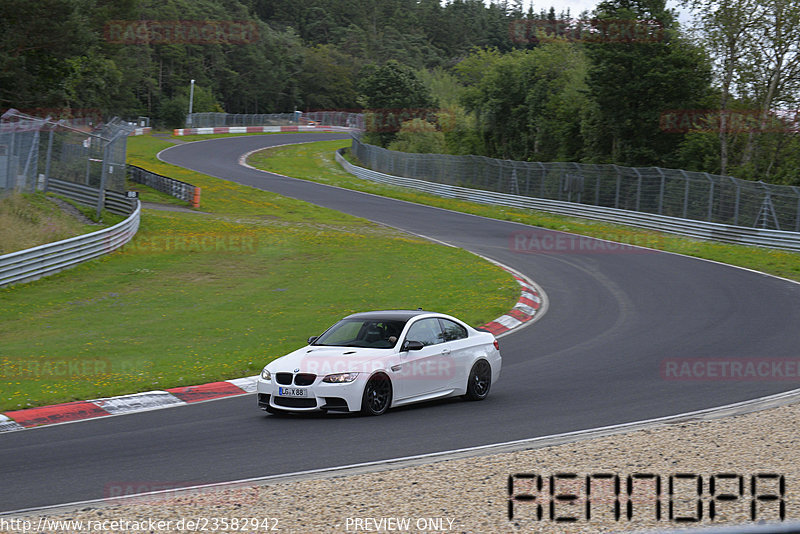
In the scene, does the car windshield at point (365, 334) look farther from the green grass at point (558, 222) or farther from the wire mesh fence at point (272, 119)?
the wire mesh fence at point (272, 119)

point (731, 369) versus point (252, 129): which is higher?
point (252, 129)

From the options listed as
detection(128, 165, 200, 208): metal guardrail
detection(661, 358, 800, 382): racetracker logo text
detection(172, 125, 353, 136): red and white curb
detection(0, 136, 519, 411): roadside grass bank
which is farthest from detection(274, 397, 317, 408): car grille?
detection(172, 125, 353, 136): red and white curb

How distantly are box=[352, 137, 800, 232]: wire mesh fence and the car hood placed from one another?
81.1 feet

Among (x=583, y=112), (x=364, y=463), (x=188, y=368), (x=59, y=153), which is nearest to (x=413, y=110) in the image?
(x=583, y=112)

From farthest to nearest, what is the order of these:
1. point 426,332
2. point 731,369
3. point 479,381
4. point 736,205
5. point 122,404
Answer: point 736,205
point 731,369
point 479,381
point 426,332
point 122,404

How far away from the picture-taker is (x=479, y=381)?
493 inches

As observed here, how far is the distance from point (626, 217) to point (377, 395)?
2976 cm

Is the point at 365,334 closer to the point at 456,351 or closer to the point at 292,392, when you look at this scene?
the point at 456,351

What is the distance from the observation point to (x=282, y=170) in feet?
209

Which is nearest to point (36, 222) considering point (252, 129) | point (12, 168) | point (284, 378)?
point (12, 168)

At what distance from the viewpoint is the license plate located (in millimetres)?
10969

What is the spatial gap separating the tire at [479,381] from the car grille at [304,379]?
2519 mm

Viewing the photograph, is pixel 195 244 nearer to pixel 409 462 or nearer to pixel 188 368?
pixel 188 368

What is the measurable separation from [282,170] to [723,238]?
1476 inches
